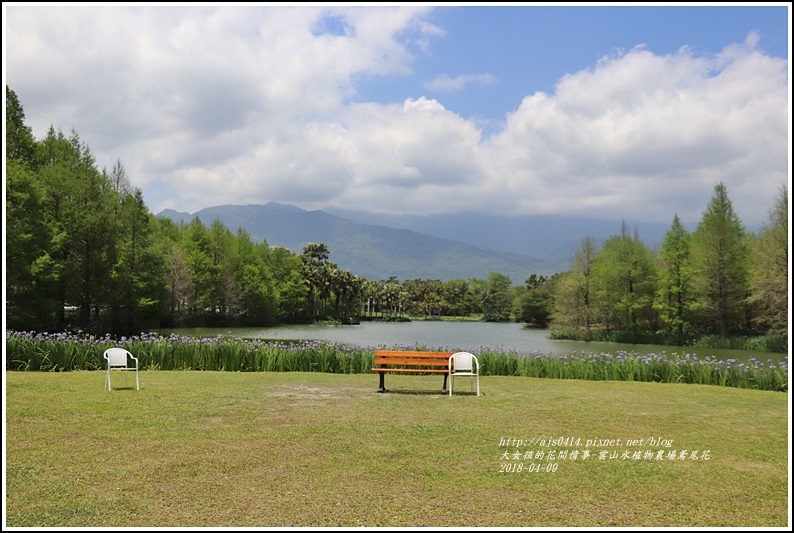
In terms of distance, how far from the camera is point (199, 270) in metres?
57.1

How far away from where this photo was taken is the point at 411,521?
14.6 ft

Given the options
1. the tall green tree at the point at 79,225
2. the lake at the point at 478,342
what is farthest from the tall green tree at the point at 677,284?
the tall green tree at the point at 79,225

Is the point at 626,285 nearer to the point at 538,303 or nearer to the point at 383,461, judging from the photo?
the point at 538,303

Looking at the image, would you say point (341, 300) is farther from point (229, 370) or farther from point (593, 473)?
point (593, 473)

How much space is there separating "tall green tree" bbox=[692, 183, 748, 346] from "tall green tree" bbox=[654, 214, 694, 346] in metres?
2.36

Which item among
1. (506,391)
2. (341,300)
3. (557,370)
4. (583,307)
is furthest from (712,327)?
(341,300)

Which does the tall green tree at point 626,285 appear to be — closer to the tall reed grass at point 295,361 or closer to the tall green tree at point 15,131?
the tall reed grass at point 295,361

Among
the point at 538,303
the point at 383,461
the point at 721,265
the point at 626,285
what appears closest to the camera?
the point at 383,461

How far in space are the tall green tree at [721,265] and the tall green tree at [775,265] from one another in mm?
2929

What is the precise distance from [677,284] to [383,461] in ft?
150

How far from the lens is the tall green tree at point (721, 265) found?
40.6m

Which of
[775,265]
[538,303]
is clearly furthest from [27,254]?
[538,303]

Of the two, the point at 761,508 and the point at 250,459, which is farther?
the point at 250,459

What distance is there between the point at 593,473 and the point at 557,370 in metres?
10.4
